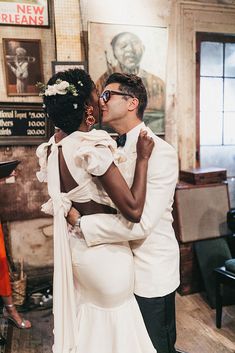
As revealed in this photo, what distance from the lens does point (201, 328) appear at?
286 cm

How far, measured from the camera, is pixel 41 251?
360 centimetres

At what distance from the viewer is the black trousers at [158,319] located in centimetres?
165

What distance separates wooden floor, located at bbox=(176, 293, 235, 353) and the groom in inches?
41.4

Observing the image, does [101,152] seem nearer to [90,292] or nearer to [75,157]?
[75,157]

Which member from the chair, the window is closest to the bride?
the chair

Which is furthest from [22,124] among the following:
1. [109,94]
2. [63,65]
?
[109,94]

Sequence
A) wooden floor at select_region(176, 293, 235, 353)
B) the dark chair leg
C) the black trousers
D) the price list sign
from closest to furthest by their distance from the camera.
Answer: the black trousers
wooden floor at select_region(176, 293, 235, 353)
the dark chair leg
the price list sign

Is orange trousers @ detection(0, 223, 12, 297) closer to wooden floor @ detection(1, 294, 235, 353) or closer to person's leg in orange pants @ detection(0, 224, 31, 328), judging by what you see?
person's leg in orange pants @ detection(0, 224, 31, 328)

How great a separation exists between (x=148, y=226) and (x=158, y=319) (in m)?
0.51

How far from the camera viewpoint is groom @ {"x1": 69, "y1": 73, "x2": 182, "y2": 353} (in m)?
1.46

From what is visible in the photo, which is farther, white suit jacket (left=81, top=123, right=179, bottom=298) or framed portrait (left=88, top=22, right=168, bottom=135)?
framed portrait (left=88, top=22, right=168, bottom=135)

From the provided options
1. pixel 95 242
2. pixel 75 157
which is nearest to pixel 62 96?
pixel 75 157

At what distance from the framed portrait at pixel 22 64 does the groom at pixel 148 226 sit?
5.83 feet

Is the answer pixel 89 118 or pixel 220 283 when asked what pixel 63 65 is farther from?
pixel 220 283
